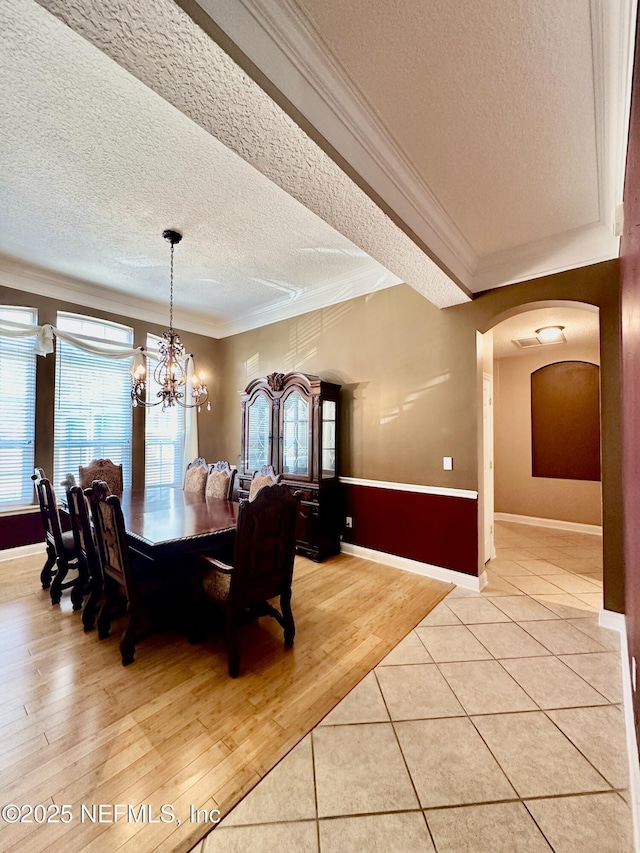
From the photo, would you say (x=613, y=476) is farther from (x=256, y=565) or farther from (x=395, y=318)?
(x=256, y=565)

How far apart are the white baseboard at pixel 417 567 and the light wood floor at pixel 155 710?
0.52 meters

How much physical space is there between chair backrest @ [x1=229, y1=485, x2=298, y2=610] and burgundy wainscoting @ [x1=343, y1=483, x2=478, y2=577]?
64.2 inches

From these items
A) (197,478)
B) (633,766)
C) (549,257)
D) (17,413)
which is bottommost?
(633,766)

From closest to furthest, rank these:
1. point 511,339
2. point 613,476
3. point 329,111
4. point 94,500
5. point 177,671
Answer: point 329,111
point 177,671
point 94,500
point 613,476
point 511,339

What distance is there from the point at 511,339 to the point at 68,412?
228 inches

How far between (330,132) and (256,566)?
2.24 m

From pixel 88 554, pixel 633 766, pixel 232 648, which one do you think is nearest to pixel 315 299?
pixel 88 554

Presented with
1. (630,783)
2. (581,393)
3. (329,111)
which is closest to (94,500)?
(329,111)

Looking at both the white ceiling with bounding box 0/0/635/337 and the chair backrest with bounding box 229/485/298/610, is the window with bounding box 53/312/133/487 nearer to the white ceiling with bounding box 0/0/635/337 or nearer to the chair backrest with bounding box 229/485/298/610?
the white ceiling with bounding box 0/0/635/337

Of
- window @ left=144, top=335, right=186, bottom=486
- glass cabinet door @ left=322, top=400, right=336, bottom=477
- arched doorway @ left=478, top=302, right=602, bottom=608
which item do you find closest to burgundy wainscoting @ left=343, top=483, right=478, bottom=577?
glass cabinet door @ left=322, top=400, right=336, bottom=477

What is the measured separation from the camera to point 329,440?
3.97 metres

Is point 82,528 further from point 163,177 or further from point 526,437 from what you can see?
point 526,437

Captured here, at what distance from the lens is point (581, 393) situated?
16.6ft

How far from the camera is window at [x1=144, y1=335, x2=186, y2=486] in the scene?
4.83 metres
